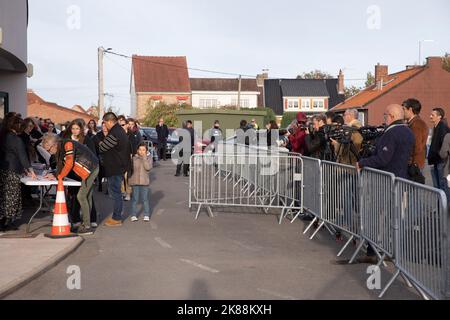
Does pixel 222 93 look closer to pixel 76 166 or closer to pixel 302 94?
pixel 302 94

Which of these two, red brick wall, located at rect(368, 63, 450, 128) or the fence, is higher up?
red brick wall, located at rect(368, 63, 450, 128)

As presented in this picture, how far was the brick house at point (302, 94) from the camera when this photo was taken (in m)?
96.4

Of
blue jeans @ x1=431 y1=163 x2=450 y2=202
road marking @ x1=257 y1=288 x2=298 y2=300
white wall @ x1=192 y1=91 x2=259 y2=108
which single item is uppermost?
white wall @ x1=192 y1=91 x2=259 y2=108

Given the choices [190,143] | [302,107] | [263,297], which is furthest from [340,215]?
[302,107]

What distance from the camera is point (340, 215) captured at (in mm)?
9789

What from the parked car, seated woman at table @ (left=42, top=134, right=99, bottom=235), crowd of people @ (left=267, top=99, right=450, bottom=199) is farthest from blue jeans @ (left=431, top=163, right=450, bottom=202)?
the parked car

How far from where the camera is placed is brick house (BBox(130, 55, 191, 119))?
87250mm

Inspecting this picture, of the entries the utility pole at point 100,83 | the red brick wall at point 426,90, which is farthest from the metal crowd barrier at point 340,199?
the red brick wall at point 426,90

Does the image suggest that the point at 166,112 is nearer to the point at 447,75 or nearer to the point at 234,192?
the point at 447,75

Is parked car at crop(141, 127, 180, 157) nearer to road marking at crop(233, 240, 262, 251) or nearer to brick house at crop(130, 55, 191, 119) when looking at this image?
road marking at crop(233, 240, 262, 251)

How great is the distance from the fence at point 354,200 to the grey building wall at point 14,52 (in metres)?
5.78

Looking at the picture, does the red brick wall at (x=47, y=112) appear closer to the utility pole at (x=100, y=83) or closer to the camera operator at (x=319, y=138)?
the utility pole at (x=100, y=83)

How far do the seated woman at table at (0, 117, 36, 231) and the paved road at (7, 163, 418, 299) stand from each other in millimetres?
1404
